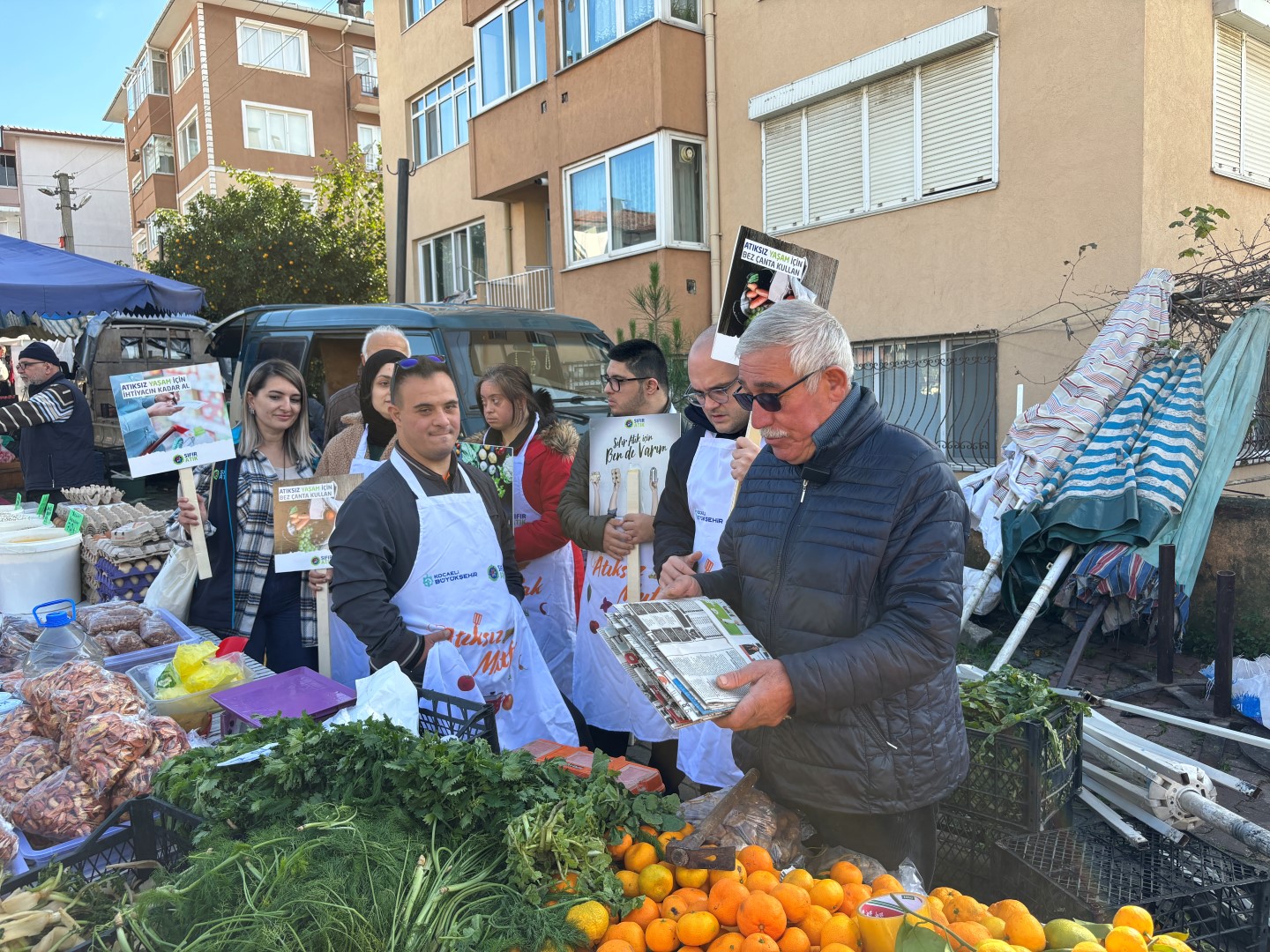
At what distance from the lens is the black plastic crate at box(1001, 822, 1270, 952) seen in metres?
2.15

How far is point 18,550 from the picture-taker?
435cm

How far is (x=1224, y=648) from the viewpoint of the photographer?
4.97 metres

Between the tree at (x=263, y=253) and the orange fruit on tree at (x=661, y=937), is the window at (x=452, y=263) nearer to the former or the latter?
the tree at (x=263, y=253)

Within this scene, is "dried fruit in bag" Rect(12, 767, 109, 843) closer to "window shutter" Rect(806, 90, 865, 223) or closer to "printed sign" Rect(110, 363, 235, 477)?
"printed sign" Rect(110, 363, 235, 477)

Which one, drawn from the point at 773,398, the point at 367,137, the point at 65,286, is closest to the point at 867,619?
the point at 773,398

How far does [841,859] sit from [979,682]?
1318 millimetres

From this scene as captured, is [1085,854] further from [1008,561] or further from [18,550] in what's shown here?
[18,550]

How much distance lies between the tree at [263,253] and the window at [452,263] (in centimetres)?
182

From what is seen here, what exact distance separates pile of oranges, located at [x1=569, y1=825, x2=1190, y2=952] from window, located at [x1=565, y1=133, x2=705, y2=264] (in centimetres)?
1227

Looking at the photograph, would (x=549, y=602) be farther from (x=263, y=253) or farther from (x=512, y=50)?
(x=263, y=253)

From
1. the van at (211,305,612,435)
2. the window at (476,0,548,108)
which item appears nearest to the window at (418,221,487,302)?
the window at (476,0,548,108)

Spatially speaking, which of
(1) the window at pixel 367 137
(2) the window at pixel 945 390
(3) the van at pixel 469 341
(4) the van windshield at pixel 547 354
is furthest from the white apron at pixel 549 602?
(1) the window at pixel 367 137

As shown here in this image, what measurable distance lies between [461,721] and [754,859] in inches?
35.0

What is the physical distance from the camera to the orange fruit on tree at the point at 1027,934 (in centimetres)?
170
